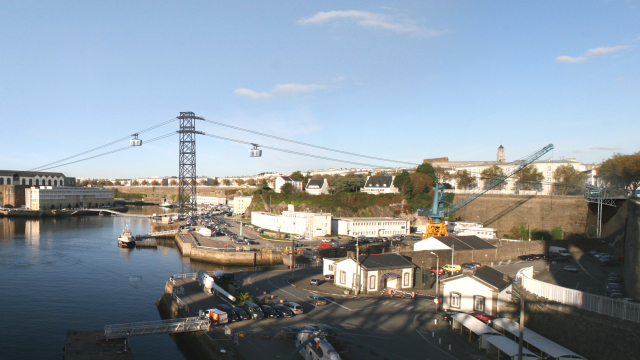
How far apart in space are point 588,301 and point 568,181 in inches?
1506

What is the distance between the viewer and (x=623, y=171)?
2986 centimetres

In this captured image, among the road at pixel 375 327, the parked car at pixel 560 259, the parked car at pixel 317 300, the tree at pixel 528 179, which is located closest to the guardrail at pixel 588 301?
the road at pixel 375 327

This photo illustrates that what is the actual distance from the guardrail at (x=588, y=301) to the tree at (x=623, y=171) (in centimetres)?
2551

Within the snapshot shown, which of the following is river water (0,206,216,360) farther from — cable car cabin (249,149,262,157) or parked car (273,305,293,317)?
cable car cabin (249,149,262,157)

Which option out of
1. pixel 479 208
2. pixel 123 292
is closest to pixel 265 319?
pixel 123 292

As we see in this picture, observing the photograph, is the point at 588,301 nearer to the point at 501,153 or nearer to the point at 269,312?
the point at 269,312

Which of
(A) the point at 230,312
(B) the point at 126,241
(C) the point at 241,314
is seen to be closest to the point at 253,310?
(C) the point at 241,314

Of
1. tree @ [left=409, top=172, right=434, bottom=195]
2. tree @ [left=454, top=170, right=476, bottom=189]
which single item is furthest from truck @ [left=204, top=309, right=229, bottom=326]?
tree @ [left=454, top=170, right=476, bottom=189]

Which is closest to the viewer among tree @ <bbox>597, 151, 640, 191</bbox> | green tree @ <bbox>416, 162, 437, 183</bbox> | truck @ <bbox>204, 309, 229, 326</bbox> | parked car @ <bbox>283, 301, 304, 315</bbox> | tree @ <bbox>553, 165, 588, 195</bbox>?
truck @ <bbox>204, 309, 229, 326</bbox>

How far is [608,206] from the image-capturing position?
2802cm

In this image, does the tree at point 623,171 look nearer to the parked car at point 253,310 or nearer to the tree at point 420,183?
the tree at point 420,183

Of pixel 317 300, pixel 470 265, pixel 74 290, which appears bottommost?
pixel 74 290

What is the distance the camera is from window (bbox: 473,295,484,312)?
39.1ft

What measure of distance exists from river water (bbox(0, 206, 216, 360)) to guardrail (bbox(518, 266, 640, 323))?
359 inches
